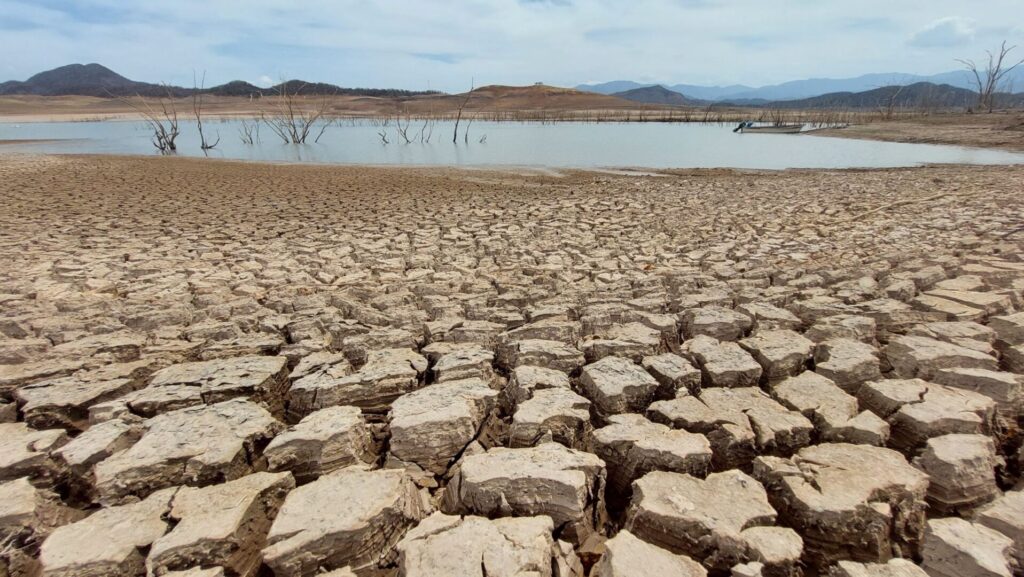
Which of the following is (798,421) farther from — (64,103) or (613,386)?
(64,103)

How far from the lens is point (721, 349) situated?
254 cm

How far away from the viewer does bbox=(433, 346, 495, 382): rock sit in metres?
2.44

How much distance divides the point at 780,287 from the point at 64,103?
10203 cm

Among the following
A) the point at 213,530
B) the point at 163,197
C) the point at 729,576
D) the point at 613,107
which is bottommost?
the point at 729,576

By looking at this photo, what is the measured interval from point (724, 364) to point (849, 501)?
0.89 meters

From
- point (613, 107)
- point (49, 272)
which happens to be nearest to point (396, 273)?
point (49, 272)

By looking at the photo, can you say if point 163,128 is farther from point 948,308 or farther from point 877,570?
point 877,570

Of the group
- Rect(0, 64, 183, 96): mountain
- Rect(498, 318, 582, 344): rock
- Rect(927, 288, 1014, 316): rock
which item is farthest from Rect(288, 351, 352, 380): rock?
Rect(0, 64, 183, 96): mountain

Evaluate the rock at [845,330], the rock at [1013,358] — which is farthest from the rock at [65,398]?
the rock at [1013,358]

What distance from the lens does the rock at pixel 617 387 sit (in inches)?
85.0

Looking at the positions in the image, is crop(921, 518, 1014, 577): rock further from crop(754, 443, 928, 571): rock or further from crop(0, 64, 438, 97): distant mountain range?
crop(0, 64, 438, 97): distant mountain range

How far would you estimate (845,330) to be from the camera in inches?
107

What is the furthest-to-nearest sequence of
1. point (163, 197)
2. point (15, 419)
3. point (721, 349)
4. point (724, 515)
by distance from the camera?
point (163, 197)
point (721, 349)
point (15, 419)
point (724, 515)

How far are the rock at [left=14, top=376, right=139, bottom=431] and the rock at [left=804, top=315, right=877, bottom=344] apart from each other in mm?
3603
